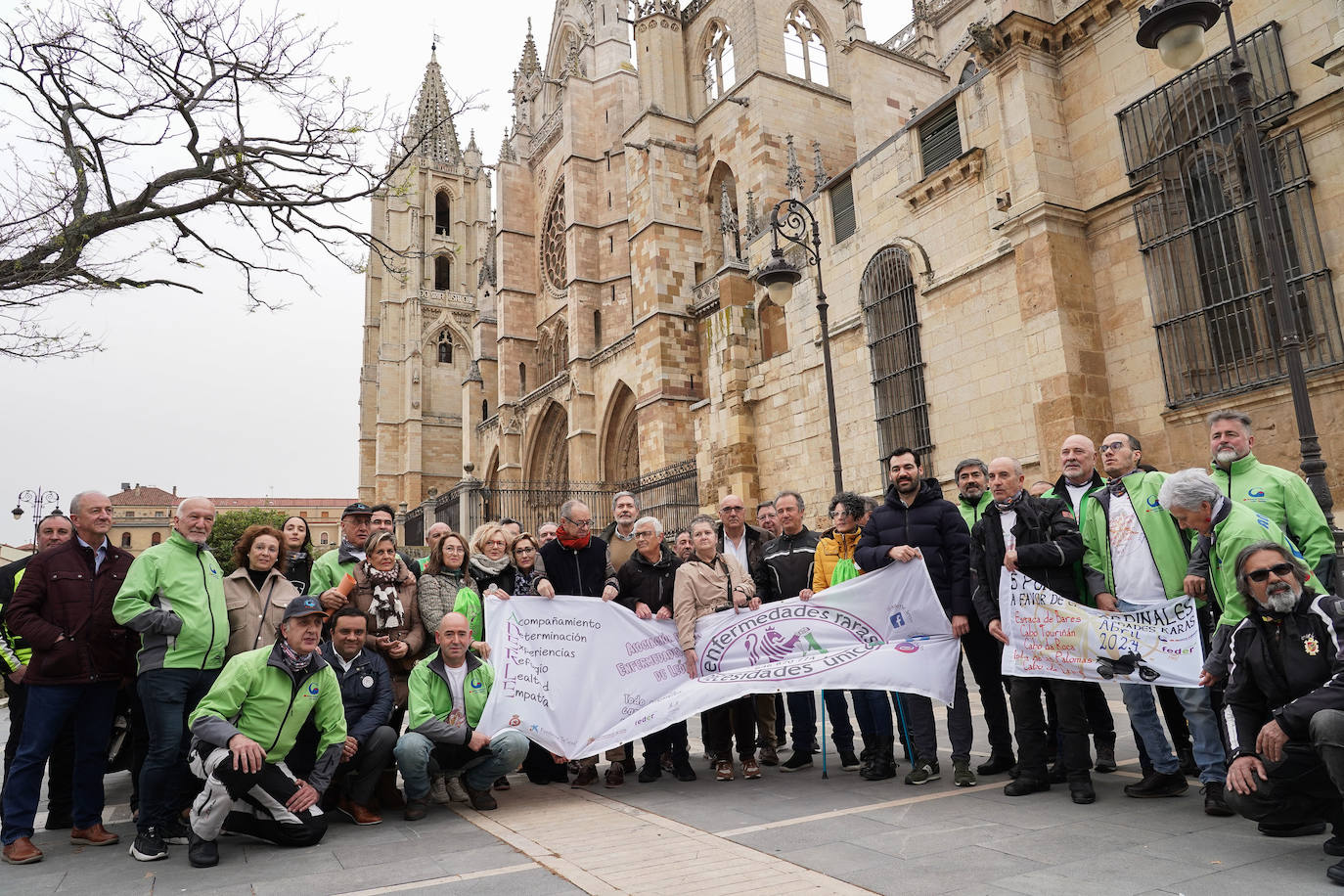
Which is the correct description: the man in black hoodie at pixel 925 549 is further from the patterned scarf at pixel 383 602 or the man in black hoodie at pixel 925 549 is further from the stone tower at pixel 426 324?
the stone tower at pixel 426 324

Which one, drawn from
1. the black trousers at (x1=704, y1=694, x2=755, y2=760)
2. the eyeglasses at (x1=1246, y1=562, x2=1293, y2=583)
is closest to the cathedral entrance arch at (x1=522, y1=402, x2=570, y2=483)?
the black trousers at (x1=704, y1=694, x2=755, y2=760)

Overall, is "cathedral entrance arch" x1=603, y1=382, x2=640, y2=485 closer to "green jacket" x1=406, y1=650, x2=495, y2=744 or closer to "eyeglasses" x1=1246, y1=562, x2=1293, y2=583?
"green jacket" x1=406, y1=650, x2=495, y2=744

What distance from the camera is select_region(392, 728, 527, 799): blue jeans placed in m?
5.05

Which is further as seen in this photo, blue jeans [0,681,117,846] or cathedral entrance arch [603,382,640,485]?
cathedral entrance arch [603,382,640,485]

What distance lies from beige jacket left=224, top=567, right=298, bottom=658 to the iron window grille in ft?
32.4

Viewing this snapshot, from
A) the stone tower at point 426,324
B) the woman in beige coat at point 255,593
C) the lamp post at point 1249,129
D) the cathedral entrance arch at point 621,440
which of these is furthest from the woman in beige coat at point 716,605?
the stone tower at point 426,324

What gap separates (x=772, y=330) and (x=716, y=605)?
1349 centimetres

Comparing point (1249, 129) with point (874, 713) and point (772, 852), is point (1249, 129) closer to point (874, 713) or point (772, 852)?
point (874, 713)

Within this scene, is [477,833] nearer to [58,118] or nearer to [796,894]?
[796,894]

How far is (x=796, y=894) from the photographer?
11.0 feet

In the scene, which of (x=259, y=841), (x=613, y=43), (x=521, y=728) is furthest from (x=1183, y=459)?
(x=613, y=43)

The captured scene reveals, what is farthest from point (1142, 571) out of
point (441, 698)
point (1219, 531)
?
point (441, 698)

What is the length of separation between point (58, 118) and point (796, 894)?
29.0ft

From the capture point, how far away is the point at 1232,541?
13.5 feet
